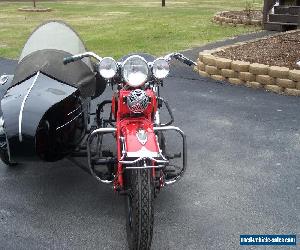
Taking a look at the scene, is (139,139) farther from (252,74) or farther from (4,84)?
(252,74)

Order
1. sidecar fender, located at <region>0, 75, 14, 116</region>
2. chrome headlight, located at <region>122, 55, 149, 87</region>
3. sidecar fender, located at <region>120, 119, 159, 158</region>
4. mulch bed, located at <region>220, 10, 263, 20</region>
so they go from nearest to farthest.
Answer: sidecar fender, located at <region>120, 119, 159, 158</region> → chrome headlight, located at <region>122, 55, 149, 87</region> → sidecar fender, located at <region>0, 75, 14, 116</region> → mulch bed, located at <region>220, 10, 263, 20</region>

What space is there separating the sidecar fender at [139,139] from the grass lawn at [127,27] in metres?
8.03

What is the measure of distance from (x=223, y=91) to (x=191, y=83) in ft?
2.89

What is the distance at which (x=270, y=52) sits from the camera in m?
9.96

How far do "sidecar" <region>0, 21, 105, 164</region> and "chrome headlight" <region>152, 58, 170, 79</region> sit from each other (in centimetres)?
79

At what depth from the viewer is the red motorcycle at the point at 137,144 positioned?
3.55 metres

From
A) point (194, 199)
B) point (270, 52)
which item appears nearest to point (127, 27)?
point (270, 52)

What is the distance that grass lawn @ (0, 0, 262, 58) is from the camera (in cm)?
1338

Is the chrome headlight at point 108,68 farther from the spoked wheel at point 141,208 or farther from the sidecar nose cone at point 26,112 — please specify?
the spoked wheel at point 141,208

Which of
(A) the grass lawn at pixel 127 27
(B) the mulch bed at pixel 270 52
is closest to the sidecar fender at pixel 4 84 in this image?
(B) the mulch bed at pixel 270 52

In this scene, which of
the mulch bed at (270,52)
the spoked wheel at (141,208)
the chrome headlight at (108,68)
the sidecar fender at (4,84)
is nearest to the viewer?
the spoked wheel at (141,208)

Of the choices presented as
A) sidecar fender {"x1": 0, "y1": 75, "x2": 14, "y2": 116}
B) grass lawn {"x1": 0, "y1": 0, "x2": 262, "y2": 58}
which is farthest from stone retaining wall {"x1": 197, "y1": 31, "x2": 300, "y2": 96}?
sidecar fender {"x1": 0, "y1": 75, "x2": 14, "y2": 116}

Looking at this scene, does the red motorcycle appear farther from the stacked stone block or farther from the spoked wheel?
the stacked stone block

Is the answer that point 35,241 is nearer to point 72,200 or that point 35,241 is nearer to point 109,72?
point 72,200
